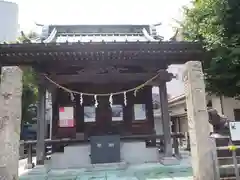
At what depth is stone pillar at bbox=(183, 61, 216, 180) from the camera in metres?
5.65

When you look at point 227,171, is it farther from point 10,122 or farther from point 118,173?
point 10,122

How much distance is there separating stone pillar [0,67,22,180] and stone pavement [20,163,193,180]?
238 cm

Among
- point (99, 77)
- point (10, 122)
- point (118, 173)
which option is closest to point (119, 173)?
point (118, 173)

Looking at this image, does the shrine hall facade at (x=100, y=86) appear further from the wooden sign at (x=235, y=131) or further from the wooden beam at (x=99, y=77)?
the wooden sign at (x=235, y=131)

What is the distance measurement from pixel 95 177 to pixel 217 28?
6.92 metres

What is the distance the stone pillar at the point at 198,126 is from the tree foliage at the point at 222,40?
8.02ft

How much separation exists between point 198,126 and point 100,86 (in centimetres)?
671

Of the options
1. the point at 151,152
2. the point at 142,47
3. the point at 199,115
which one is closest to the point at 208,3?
the point at 142,47

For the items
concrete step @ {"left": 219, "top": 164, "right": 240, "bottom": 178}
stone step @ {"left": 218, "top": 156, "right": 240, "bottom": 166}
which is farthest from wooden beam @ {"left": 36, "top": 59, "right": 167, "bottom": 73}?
concrete step @ {"left": 219, "top": 164, "right": 240, "bottom": 178}

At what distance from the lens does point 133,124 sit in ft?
38.5

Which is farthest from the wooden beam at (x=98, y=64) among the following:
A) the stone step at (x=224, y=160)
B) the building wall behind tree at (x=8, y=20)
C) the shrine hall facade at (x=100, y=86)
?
the building wall behind tree at (x=8, y=20)

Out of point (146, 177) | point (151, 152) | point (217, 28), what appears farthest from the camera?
point (151, 152)

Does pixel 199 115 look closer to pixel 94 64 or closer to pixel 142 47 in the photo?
pixel 142 47

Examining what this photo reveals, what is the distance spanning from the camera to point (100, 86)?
11.8 meters
